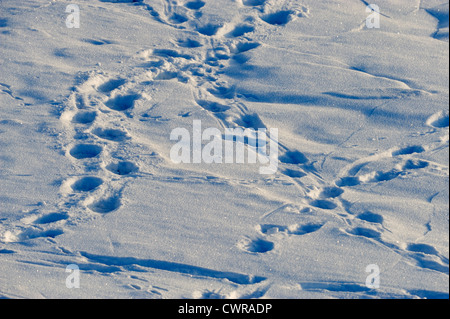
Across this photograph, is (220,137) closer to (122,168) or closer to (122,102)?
(122,168)

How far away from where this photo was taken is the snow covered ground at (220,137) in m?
2.88

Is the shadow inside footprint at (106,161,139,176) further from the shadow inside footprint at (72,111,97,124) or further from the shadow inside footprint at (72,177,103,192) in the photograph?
the shadow inside footprint at (72,111,97,124)

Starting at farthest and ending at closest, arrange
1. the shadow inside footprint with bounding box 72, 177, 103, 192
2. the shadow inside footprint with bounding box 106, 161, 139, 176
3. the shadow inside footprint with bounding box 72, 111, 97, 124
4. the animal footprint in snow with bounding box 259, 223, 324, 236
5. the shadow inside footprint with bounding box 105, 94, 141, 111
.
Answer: the shadow inside footprint with bounding box 105, 94, 141, 111 → the shadow inside footprint with bounding box 72, 111, 97, 124 → the shadow inside footprint with bounding box 106, 161, 139, 176 → the shadow inside footprint with bounding box 72, 177, 103, 192 → the animal footprint in snow with bounding box 259, 223, 324, 236

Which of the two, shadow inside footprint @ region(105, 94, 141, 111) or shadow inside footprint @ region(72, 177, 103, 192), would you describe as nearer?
shadow inside footprint @ region(72, 177, 103, 192)

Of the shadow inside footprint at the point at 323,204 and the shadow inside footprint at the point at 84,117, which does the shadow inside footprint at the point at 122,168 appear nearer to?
the shadow inside footprint at the point at 84,117

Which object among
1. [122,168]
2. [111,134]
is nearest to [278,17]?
[111,134]

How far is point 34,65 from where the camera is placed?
4113 mm

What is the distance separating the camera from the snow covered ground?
2885mm

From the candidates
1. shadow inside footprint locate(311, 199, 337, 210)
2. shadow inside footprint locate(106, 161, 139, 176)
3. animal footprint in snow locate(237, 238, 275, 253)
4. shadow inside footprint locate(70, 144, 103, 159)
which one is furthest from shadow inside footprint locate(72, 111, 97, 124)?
shadow inside footprint locate(311, 199, 337, 210)

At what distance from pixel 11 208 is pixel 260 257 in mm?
1383

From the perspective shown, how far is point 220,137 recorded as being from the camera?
3619 millimetres
